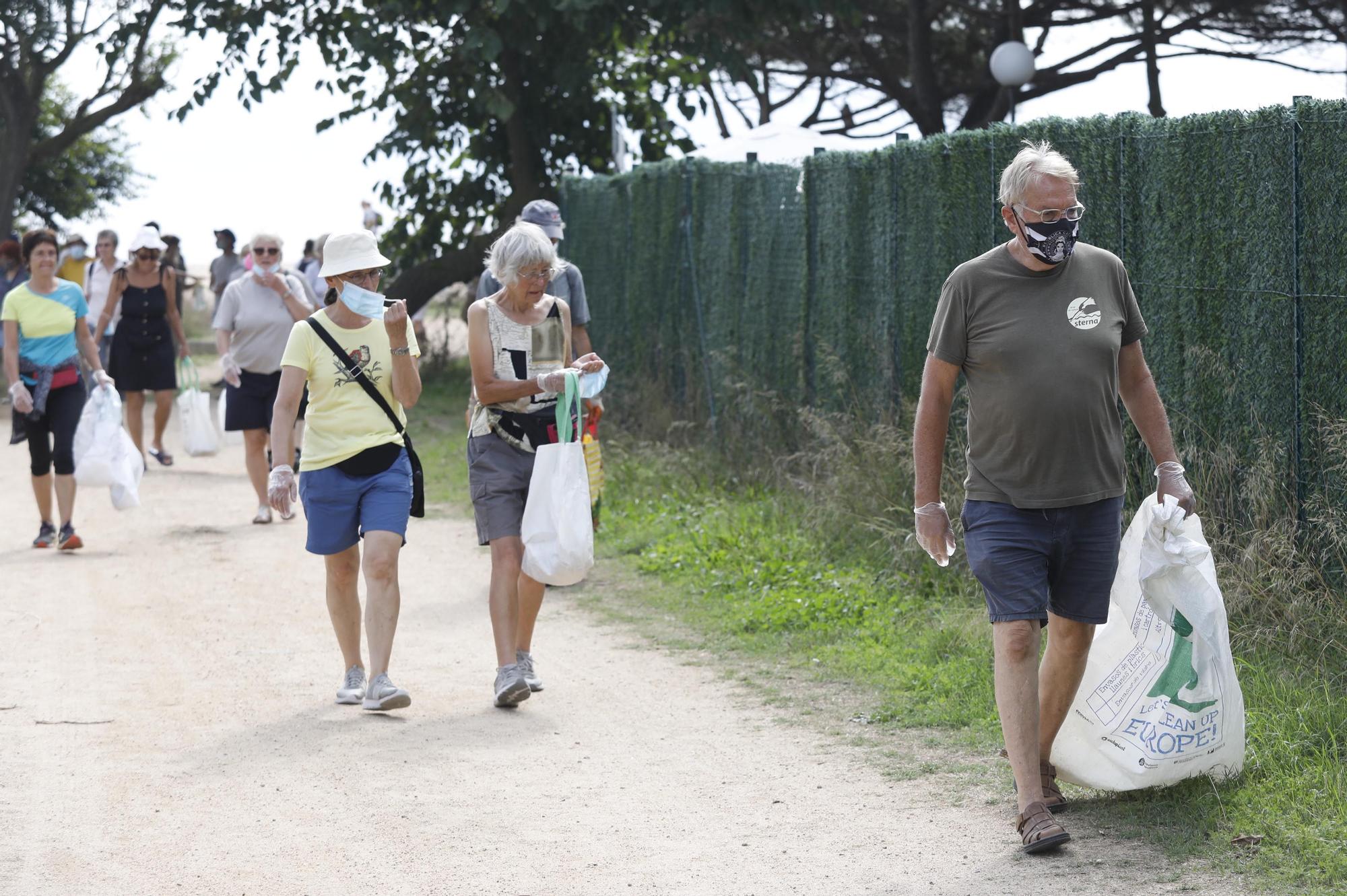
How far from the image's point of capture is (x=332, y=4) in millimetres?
20078

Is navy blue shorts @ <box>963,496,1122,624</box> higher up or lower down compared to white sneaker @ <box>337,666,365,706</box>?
higher up

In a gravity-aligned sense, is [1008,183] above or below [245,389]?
above

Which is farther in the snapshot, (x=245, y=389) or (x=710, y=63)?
(x=710, y=63)

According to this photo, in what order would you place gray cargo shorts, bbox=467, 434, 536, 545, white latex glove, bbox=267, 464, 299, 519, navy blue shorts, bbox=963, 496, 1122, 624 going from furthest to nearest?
gray cargo shorts, bbox=467, 434, 536, 545, white latex glove, bbox=267, 464, 299, 519, navy blue shorts, bbox=963, 496, 1122, 624

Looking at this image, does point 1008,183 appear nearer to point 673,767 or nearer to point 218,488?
point 673,767

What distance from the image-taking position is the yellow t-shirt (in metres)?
6.72

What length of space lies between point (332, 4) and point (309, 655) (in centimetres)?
1382

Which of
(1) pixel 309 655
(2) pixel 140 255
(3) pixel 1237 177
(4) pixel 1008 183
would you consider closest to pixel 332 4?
(2) pixel 140 255

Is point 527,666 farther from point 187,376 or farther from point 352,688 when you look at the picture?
point 187,376

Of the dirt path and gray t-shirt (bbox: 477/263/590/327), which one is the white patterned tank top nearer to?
the dirt path

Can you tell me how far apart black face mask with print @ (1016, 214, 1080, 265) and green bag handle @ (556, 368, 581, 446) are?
96.5 inches

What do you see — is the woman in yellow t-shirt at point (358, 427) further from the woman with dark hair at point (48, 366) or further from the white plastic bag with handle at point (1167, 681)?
the woman with dark hair at point (48, 366)

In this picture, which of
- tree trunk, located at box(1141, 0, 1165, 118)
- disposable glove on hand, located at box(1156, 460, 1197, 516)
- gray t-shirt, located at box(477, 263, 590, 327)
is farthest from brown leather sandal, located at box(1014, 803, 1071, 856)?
tree trunk, located at box(1141, 0, 1165, 118)

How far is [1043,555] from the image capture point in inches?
196
